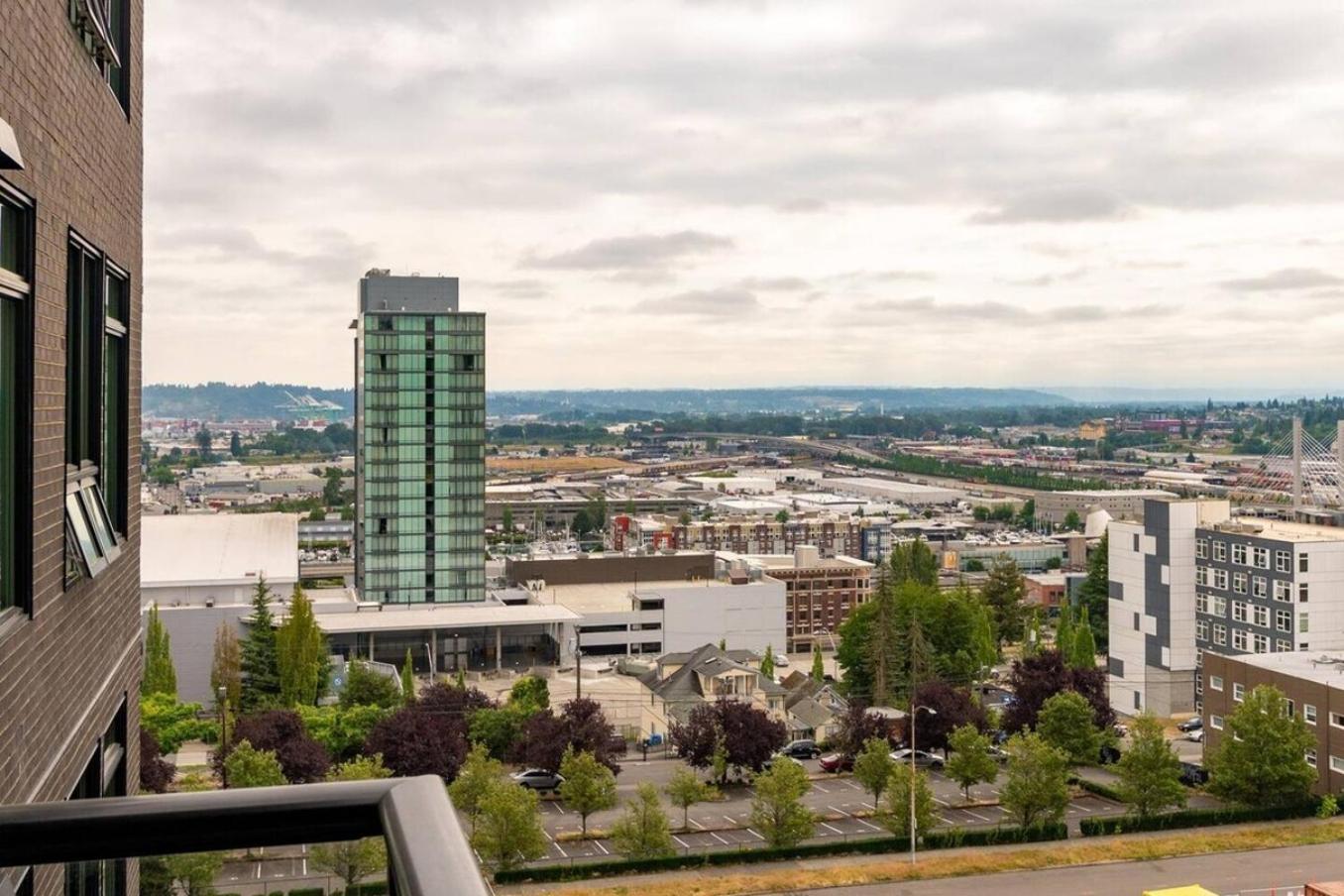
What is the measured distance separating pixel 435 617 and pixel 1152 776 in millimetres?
14780

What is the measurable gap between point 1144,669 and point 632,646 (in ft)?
33.4

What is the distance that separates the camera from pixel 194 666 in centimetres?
2348

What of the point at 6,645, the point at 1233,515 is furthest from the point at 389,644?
the point at 6,645

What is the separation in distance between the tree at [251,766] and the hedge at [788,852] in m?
2.93

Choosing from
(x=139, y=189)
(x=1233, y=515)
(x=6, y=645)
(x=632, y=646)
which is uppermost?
(x=139, y=189)

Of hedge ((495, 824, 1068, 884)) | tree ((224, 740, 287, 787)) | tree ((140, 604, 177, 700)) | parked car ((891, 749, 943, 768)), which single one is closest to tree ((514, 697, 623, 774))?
hedge ((495, 824, 1068, 884))

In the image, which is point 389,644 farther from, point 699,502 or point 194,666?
point 699,502

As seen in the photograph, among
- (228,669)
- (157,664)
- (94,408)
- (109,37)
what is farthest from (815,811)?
(109,37)

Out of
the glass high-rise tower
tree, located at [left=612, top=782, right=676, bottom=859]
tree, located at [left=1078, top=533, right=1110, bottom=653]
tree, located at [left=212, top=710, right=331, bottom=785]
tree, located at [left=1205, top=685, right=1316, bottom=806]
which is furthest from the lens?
tree, located at [left=1078, top=533, right=1110, bottom=653]

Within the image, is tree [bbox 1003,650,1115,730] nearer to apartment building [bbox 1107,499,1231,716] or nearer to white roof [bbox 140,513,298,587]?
apartment building [bbox 1107,499,1231,716]

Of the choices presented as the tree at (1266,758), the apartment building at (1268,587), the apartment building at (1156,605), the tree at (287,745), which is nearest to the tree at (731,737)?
the tree at (287,745)

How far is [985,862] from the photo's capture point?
43.5 ft

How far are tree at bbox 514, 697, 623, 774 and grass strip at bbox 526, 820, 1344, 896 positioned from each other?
3.33 metres

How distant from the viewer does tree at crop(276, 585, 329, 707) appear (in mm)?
20422
